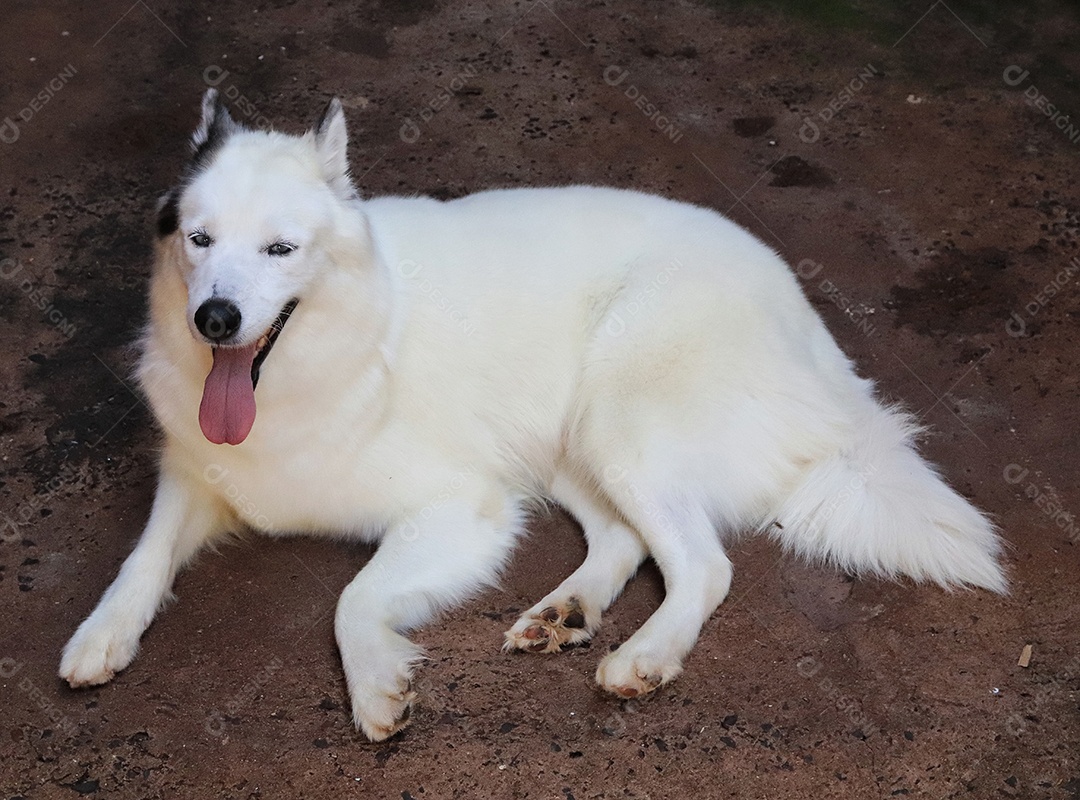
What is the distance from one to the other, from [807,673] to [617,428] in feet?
3.28

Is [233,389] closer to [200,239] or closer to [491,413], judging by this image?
[200,239]

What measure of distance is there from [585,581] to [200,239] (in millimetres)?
1637

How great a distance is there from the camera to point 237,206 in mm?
3172

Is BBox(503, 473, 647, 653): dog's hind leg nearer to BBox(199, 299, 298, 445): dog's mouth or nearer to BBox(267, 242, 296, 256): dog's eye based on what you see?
BBox(199, 299, 298, 445): dog's mouth

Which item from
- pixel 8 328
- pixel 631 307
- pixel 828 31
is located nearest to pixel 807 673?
pixel 631 307

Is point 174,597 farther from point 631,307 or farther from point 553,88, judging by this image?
point 553,88

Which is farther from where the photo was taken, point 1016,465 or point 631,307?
point 1016,465

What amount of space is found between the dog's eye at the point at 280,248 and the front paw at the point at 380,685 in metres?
1.18

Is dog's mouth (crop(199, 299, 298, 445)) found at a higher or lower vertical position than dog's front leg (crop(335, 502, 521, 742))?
higher

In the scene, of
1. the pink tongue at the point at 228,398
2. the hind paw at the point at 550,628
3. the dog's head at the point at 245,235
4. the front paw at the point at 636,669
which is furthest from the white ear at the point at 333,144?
the front paw at the point at 636,669

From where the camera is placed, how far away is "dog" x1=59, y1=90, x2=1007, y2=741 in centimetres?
331

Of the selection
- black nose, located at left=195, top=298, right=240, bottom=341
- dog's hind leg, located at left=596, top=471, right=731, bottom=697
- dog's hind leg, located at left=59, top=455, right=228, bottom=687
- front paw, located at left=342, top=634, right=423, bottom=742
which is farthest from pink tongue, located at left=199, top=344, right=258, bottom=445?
dog's hind leg, located at left=596, top=471, right=731, bottom=697

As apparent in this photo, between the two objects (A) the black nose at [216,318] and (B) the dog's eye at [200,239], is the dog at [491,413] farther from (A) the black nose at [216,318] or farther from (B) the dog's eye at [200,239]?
(A) the black nose at [216,318]

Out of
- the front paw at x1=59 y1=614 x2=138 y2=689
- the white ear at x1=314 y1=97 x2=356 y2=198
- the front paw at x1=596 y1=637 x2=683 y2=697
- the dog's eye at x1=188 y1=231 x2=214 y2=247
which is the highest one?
the white ear at x1=314 y1=97 x2=356 y2=198
